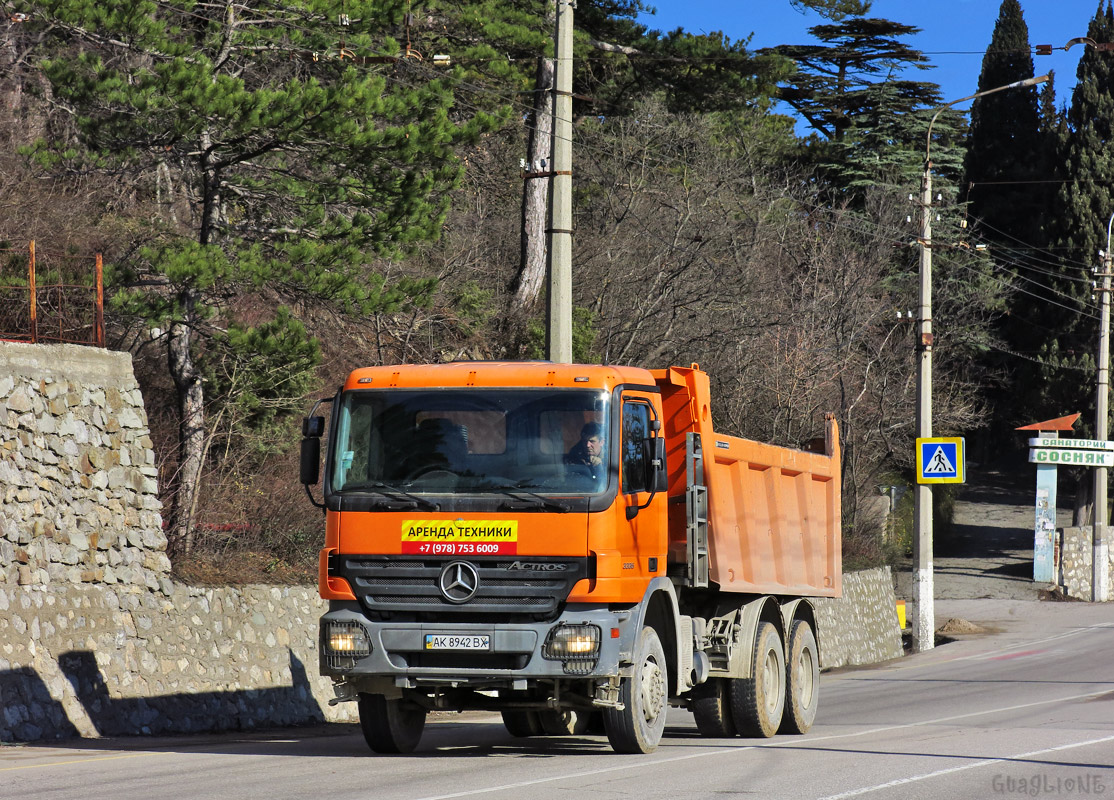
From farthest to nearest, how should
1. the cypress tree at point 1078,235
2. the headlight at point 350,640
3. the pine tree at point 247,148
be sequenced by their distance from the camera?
the cypress tree at point 1078,235 → the pine tree at point 247,148 → the headlight at point 350,640

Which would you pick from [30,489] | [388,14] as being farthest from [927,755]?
[388,14]

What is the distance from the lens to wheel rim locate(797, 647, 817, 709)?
1418cm

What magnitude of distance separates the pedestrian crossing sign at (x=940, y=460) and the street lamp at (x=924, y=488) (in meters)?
0.53

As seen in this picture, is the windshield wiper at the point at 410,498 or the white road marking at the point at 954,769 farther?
the windshield wiper at the point at 410,498

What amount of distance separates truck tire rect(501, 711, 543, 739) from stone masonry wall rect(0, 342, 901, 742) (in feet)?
11.7

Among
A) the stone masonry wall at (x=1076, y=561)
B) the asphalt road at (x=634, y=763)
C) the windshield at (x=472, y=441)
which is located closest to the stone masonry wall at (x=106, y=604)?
the asphalt road at (x=634, y=763)

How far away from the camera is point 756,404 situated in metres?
31.2

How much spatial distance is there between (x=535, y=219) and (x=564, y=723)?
17381 mm

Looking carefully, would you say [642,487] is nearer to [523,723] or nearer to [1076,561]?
[523,723]

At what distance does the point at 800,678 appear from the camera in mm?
14188

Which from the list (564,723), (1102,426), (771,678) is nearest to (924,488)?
(771,678)

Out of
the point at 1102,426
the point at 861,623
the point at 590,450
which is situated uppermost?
the point at 1102,426

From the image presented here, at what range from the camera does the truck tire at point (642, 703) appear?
10.2m

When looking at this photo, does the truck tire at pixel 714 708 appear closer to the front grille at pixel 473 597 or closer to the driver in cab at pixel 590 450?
the front grille at pixel 473 597
